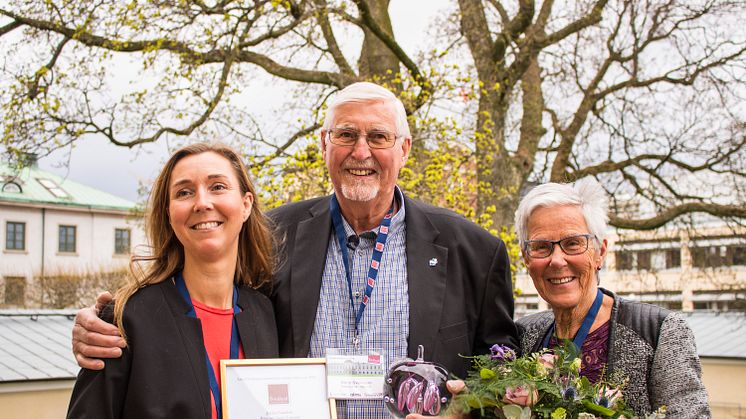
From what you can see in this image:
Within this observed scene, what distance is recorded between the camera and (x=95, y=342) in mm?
2975

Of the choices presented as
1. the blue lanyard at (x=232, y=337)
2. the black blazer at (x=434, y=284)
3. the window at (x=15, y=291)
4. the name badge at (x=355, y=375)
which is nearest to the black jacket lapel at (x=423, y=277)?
the black blazer at (x=434, y=284)

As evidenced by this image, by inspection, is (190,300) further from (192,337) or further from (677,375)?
(677,375)

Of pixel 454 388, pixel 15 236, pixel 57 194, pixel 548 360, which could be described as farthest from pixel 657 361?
pixel 57 194

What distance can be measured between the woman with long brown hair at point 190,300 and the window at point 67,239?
175ft

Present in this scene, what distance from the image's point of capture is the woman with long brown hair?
2998 millimetres

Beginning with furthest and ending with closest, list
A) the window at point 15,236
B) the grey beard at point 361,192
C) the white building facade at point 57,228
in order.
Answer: the window at point 15,236 < the white building facade at point 57,228 < the grey beard at point 361,192

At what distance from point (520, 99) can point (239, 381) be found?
1415 centimetres

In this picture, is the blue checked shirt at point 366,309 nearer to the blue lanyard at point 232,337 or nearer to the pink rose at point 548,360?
the blue lanyard at point 232,337

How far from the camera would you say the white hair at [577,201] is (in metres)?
3.62

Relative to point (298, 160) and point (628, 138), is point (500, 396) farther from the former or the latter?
point (628, 138)

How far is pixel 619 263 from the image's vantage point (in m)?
17.3

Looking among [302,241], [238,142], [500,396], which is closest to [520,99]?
[238,142]

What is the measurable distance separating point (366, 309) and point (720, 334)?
17.2 metres

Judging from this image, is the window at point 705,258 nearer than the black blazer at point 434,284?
No
